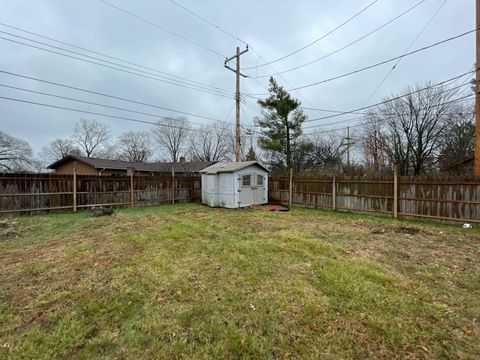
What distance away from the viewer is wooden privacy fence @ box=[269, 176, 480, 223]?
25.4 ft

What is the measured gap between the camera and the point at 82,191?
11109 mm

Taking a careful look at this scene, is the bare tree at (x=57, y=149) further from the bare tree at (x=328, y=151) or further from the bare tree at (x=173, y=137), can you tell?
the bare tree at (x=328, y=151)

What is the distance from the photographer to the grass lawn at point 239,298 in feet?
7.32

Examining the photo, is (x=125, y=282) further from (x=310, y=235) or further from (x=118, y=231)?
(x=310, y=235)

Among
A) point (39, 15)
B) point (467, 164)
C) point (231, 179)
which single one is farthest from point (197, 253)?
point (467, 164)

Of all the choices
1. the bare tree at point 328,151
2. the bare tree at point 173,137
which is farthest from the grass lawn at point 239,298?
the bare tree at point 173,137

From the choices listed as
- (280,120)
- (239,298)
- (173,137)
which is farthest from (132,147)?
(239,298)

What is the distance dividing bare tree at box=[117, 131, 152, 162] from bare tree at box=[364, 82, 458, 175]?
120 ft

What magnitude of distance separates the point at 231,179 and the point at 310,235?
6519mm

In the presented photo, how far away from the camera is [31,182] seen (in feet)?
32.3

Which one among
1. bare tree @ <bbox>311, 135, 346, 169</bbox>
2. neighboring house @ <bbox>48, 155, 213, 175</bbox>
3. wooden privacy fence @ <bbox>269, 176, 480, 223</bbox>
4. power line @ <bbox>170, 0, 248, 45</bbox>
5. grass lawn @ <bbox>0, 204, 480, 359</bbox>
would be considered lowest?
grass lawn @ <bbox>0, 204, 480, 359</bbox>

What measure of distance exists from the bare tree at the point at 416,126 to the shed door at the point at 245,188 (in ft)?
43.1

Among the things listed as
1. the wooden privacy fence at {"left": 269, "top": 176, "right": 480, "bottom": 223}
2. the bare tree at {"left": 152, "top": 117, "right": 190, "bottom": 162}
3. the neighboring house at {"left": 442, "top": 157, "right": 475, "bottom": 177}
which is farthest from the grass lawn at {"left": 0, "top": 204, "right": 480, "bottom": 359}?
the bare tree at {"left": 152, "top": 117, "right": 190, "bottom": 162}

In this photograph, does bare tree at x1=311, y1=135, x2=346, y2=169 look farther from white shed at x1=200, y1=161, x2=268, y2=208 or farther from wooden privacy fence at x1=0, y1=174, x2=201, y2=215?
wooden privacy fence at x1=0, y1=174, x2=201, y2=215
